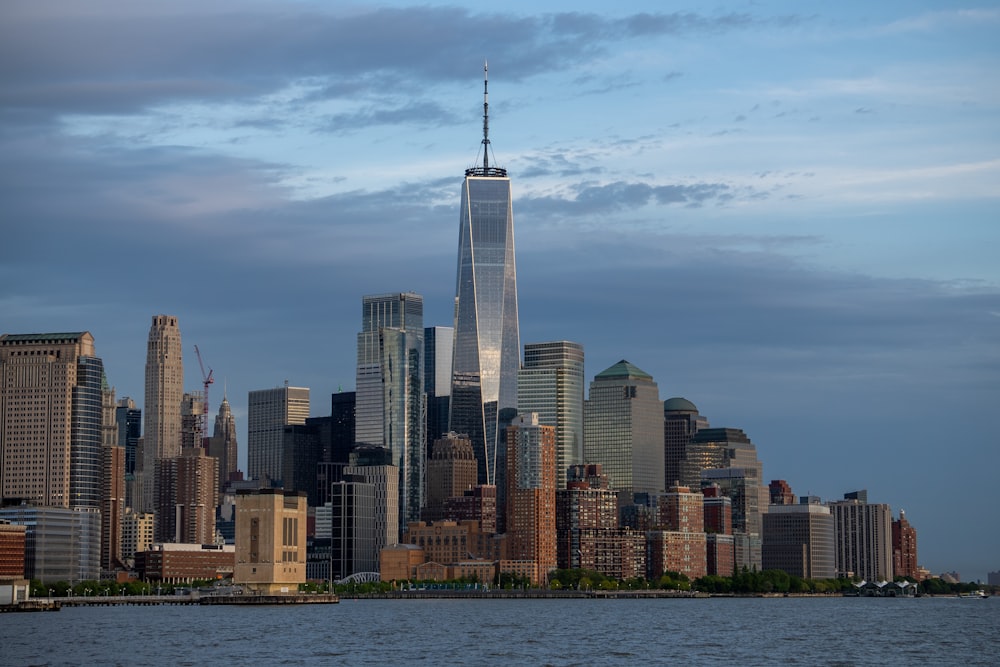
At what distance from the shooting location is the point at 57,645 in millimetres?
154125

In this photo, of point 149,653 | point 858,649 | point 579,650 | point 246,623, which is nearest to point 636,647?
point 579,650

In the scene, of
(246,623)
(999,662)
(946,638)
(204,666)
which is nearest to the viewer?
(204,666)

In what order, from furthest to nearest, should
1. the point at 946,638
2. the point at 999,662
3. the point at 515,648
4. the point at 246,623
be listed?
the point at 246,623 < the point at 946,638 < the point at 515,648 < the point at 999,662

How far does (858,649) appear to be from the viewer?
15700 cm

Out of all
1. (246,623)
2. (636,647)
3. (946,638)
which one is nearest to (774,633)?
(946,638)

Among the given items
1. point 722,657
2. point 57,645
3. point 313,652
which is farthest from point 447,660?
point 57,645

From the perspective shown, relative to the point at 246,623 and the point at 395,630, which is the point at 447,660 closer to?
the point at 395,630

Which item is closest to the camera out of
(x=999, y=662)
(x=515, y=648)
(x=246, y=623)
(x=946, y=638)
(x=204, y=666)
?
(x=204, y=666)

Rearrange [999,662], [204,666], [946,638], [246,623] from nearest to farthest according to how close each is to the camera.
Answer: [204,666] < [999,662] < [946,638] < [246,623]

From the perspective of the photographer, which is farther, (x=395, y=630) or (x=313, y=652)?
(x=395, y=630)

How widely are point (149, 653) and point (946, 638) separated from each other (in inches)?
3252

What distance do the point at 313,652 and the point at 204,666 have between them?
17.0m

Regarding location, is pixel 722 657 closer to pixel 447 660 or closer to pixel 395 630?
pixel 447 660

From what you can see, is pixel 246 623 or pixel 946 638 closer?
pixel 946 638
